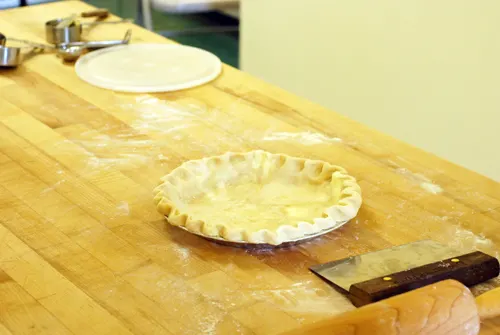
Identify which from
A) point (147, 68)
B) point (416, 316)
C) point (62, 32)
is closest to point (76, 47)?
point (62, 32)

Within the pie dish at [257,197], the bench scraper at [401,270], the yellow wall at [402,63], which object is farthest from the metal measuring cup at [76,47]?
the yellow wall at [402,63]

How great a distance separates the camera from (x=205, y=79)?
1.82 m

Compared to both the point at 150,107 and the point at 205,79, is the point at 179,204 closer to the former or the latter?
the point at 150,107

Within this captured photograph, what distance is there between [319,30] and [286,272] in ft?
7.26

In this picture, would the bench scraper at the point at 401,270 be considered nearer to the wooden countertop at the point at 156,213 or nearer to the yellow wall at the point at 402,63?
the wooden countertop at the point at 156,213

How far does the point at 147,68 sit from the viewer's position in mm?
1886

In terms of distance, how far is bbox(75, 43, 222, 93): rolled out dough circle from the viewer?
5.85 feet

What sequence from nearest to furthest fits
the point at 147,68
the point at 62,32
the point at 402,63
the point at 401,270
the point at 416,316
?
the point at 416,316, the point at 401,270, the point at 147,68, the point at 62,32, the point at 402,63

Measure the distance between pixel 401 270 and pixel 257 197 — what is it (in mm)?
322

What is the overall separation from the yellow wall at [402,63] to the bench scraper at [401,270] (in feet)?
4.94

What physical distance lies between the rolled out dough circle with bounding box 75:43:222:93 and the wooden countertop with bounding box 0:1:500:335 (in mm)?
34

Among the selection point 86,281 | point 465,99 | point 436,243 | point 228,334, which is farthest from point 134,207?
point 465,99

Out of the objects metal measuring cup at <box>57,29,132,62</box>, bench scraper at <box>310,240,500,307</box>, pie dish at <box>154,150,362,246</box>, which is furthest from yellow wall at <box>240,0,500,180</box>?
bench scraper at <box>310,240,500,307</box>

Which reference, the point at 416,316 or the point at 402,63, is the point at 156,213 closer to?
the point at 416,316
